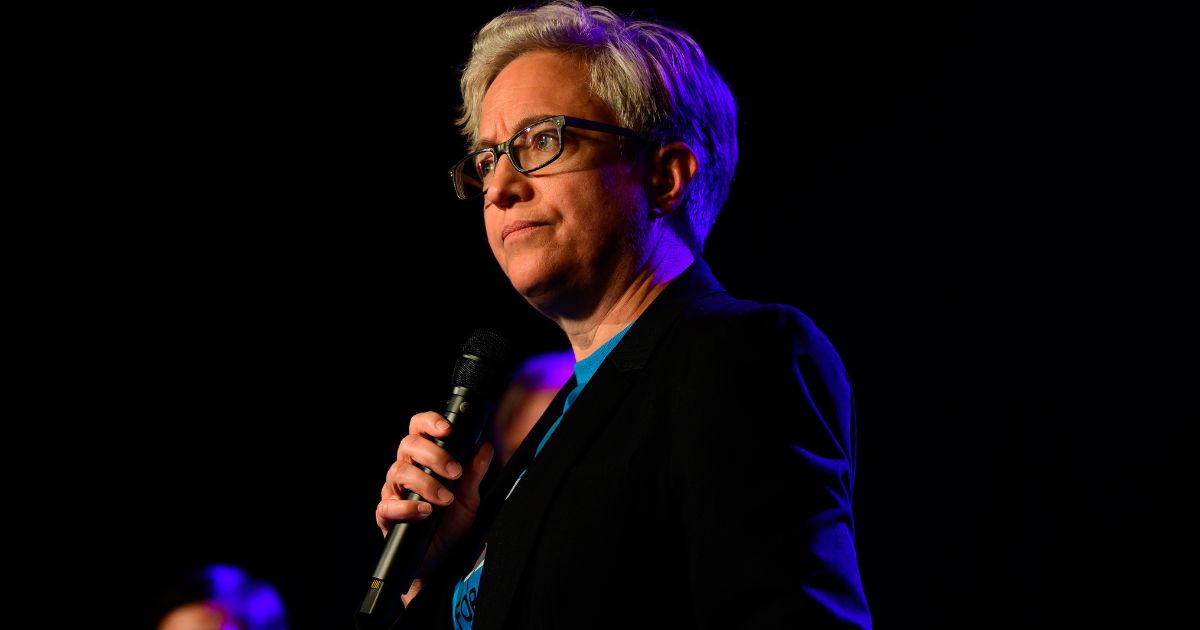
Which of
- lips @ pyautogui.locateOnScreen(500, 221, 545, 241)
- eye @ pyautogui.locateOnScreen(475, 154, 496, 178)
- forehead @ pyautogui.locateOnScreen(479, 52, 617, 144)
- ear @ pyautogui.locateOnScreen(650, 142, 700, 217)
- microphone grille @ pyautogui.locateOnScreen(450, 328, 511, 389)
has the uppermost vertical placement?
forehead @ pyautogui.locateOnScreen(479, 52, 617, 144)

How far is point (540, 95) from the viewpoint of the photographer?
1423 millimetres

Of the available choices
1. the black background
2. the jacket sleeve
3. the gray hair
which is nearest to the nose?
the gray hair

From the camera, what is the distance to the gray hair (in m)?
1.44

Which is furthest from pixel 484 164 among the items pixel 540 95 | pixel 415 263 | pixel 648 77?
pixel 415 263

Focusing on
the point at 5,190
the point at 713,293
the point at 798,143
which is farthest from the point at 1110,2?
the point at 5,190

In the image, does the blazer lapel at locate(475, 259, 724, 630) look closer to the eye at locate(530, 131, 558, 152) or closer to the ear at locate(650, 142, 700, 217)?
the ear at locate(650, 142, 700, 217)

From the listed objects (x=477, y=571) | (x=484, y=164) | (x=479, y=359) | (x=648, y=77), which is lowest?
(x=477, y=571)

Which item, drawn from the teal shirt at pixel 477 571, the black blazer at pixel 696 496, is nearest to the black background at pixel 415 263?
the teal shirt at pixel 477 571

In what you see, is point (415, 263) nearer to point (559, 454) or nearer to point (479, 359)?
point (479, 359)

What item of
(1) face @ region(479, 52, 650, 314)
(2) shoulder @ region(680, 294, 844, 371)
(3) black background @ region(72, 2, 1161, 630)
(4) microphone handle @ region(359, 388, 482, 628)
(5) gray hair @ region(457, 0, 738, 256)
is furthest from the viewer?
(3) black background @ region(72, 2, 1161, 630)

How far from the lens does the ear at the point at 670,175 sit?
1454mm

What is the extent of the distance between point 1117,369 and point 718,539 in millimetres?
2083

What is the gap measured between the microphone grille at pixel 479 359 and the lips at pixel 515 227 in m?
0.16

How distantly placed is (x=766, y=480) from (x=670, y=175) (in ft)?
2.23
